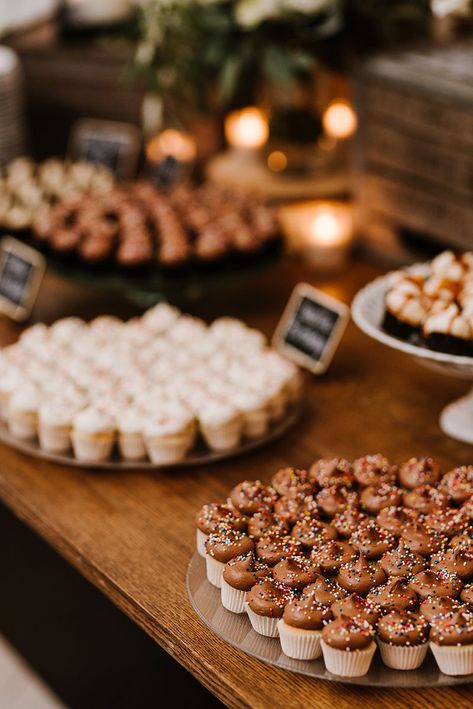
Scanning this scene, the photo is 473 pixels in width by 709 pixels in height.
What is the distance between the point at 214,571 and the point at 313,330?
81cm

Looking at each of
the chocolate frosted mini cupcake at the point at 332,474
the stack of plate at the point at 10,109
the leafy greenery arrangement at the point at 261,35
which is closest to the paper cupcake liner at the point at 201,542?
the chocolate frosted mini cupcake at the point at 332,474

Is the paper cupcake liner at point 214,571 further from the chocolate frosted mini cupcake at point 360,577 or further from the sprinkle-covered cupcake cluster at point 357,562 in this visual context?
the chocolate frosted mini cupcake at point 360,577

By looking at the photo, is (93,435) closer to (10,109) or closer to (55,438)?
(55,438)

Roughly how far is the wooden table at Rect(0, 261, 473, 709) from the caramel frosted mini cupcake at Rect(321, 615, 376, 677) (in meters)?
0.05

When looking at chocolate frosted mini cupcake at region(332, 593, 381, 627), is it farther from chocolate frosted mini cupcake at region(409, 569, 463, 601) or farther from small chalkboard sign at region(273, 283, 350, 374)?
small chalkboard sign at region(273, 283, 350, 374)

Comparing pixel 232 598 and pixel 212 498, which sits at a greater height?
pixel 232 598

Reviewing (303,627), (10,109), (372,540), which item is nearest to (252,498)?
(372,540)

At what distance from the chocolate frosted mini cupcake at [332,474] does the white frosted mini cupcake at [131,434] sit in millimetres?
354

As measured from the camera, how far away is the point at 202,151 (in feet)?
10.9

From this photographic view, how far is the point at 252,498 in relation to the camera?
1.55m

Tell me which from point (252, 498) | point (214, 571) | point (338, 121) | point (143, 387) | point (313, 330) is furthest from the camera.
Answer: point (338, 121)

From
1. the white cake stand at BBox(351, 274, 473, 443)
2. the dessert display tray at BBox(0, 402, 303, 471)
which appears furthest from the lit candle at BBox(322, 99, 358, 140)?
the dessert display tray at BBox(0, 402, 303, 471)

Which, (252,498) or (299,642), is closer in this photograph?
(299,642)

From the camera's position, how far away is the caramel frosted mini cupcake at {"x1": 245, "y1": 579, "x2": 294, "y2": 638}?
4.25ft
